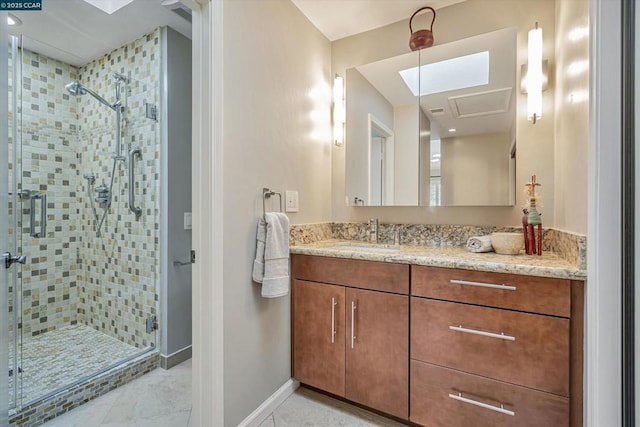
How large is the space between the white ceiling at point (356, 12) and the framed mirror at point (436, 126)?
0.82 ft

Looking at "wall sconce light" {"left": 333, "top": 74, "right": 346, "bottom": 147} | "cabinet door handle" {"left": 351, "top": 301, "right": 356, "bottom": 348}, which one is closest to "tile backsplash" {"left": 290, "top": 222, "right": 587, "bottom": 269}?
"cabinet door handle" {"left": 351, "top": 301, "right": 356, "bottom": 348}

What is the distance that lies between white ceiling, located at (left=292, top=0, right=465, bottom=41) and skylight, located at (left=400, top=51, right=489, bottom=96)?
35 centimetres

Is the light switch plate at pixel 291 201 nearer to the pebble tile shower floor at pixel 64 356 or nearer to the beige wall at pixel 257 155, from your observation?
the beige wall at pixel 257 155

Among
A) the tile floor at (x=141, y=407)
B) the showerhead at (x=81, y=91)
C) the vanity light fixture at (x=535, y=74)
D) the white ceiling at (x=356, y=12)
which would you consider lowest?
→ the tile floor at (x=141, y=407)

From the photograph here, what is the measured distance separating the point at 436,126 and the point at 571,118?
74 centimetres

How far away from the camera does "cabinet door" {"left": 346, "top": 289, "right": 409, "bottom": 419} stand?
1467mm

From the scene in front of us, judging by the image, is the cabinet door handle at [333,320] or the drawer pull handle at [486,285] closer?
the drawer pull handle at [486,285]

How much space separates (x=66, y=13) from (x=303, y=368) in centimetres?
270

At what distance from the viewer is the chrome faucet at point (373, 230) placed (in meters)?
2.07

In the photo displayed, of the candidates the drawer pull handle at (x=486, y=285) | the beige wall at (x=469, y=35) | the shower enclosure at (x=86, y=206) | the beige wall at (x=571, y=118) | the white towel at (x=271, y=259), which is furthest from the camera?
the shower enclosure at (x=86, y=206)

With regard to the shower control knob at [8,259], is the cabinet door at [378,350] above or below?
below

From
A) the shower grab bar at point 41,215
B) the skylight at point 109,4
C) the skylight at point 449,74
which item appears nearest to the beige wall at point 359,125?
the skylight at point 449,74

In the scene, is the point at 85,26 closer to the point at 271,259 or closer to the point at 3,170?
the point at 3,170

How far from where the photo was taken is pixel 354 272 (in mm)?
1594
